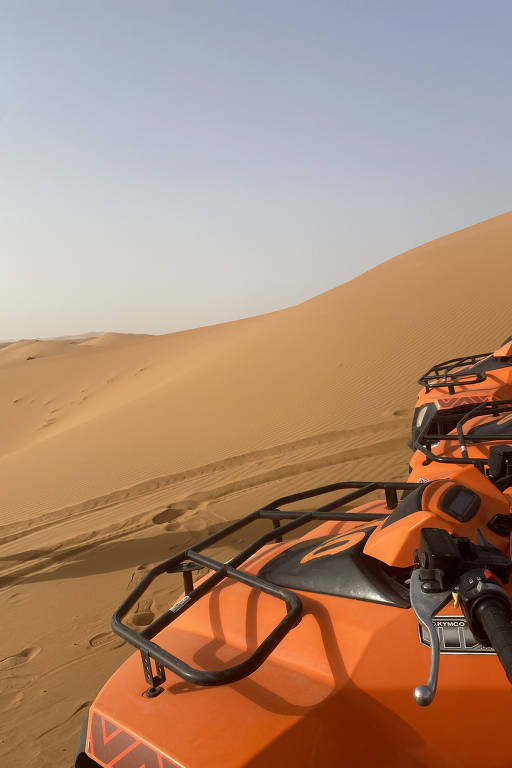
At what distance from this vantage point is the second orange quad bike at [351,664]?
1453 mm

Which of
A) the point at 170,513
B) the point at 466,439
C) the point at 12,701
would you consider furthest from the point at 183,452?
the point at 466,439

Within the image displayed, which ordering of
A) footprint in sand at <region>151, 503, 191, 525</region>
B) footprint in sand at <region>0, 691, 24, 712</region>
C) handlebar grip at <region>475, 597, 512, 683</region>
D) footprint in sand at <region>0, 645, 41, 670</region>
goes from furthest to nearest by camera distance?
footprint in sand at <region>151, 503, 191, 525</region> → footprint in sand at <region>0, 645, 41, 670</region> → footprint in sand at <region>0, 691, 24, 712</region> → handlebar grip at <region>475, 597, 512, 683</region>

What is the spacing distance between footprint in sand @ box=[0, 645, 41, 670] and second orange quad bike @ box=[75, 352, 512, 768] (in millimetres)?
3485

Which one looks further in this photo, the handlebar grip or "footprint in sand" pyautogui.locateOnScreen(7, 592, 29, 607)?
"footprint in sand" pyautogui.locateOnScreen(7, 592, 29, 607)

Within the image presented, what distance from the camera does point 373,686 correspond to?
5.23ft

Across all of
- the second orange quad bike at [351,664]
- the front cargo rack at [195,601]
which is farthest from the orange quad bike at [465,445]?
the second orange quad bike at [351,664]

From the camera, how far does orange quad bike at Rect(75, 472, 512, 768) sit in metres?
1.45

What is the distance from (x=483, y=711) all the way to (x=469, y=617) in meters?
0.45

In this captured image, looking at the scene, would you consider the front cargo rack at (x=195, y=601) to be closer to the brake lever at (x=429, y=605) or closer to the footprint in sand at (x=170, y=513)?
the brake lever at (x=429, y=605)

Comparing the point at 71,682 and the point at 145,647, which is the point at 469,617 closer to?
the point at 145,647

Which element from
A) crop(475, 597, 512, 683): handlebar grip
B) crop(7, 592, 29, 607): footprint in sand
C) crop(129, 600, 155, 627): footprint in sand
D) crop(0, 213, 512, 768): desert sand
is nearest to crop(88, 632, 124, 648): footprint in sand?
crop(0, 213, 512, 768): desert sand

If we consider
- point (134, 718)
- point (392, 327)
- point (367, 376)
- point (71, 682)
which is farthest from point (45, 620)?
point (392, 327)

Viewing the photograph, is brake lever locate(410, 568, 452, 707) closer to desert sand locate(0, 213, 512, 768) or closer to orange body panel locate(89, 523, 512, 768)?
orange body panel locate(89, 523, 512, 768)

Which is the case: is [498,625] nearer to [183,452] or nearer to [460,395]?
[460,395]
